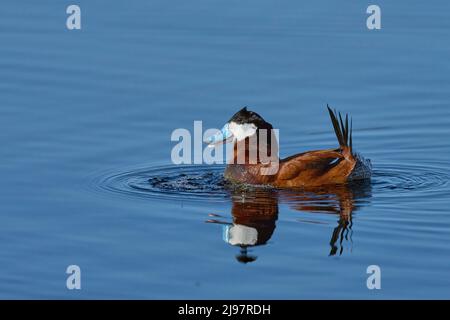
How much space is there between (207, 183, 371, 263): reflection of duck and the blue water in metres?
0.04

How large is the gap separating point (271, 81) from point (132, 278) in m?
6.94

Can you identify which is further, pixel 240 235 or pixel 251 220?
pixel 251 220

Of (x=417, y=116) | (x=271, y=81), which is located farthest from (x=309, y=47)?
(x=417, y=116)

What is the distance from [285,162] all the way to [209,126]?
72.7 inches

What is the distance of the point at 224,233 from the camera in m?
10.8

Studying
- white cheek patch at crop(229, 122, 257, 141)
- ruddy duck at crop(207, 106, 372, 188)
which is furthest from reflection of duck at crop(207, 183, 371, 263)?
white cheek patch at crop(229, 122, 257, 141)

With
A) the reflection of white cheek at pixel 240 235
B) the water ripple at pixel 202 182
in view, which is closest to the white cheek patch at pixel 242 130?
the water ripple at pixel 202 182

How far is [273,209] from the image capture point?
38.6 feet

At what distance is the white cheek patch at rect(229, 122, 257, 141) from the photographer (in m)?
13.1

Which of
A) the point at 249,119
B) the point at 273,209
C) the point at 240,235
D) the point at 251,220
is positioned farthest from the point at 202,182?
the point at 240,235

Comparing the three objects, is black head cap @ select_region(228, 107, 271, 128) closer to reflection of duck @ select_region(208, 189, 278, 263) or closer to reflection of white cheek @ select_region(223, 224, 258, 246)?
reflection of duck @ select_region(208, 189, 278, 263)

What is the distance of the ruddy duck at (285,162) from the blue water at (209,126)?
0.83 ft

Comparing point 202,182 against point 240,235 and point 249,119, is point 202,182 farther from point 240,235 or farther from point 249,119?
point 240,235
